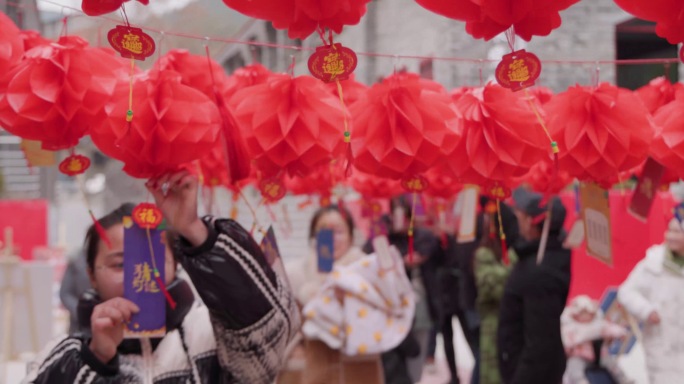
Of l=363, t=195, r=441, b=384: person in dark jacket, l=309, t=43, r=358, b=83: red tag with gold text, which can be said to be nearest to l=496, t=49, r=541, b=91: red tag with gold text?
l=309, t=43, r=358, b=83: red tag with gold text

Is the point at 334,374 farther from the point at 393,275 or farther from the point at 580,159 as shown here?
the point at 580,159

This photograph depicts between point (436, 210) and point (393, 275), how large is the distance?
133 cm

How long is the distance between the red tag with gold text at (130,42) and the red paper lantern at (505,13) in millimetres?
476

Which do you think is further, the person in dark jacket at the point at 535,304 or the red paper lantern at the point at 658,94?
the person in dark jacket at the point at 535,304

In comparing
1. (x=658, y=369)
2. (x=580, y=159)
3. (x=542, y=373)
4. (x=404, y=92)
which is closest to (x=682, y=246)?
(x=658, y=369)

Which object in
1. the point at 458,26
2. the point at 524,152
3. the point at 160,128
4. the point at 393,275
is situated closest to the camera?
the point at 160,128

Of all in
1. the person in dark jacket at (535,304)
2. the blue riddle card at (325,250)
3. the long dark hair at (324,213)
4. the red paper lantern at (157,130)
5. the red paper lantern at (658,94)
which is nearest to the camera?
the red paper lantern at (157,130)

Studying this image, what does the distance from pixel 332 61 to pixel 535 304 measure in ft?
8.36

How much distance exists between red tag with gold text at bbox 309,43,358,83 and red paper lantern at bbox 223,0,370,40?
72mm

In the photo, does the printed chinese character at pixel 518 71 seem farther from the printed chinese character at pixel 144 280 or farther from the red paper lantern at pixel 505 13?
the printed chinese character at pixel 144 280

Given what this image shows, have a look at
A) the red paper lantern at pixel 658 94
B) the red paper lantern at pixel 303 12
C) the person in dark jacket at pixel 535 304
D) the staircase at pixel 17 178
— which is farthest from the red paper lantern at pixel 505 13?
the staircase at pixel 17 178

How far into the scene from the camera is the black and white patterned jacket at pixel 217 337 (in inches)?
65.4

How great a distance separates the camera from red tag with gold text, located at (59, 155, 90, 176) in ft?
5.98

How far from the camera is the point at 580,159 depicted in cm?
200
